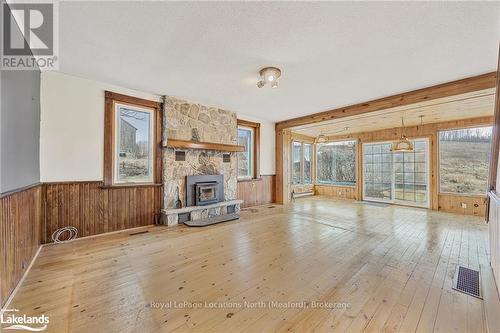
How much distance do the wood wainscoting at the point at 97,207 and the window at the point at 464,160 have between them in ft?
25.1

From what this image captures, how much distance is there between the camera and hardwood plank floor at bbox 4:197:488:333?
64.0 inches

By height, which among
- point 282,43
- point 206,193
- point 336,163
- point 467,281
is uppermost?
point 282,43

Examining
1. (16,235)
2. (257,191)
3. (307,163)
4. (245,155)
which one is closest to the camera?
(16,235)

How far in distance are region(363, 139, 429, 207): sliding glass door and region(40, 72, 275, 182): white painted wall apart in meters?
7.85

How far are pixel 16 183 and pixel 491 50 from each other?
5.67m

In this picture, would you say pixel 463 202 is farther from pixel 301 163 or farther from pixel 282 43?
pixel 282 43

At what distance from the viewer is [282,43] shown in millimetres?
2479

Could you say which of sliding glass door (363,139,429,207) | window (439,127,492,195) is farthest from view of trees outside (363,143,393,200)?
window (439,127,492,195)

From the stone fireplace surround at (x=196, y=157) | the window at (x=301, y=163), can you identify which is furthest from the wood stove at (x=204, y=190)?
the window at (x=301, y=163)

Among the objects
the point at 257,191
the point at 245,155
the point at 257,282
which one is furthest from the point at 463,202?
the point at 257,282

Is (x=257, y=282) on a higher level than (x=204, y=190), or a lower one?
lower

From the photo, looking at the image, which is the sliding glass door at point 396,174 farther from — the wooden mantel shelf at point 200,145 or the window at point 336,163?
the wooden mantel shelf at point 200,145

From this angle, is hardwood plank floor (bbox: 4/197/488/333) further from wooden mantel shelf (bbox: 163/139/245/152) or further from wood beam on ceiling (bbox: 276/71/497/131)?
wood beam on ceiling (bbox: 276/71/497/131)

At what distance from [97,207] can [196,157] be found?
6.87 feet
